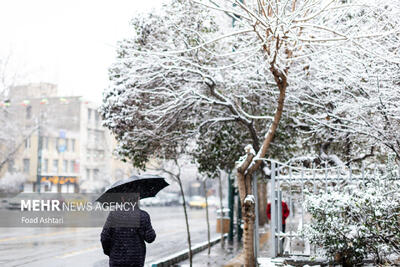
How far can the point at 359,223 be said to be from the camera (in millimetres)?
7457

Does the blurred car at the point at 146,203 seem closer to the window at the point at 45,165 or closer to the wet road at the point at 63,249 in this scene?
the window at the point at 45,165

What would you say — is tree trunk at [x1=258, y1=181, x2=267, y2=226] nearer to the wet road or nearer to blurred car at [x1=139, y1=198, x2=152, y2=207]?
the wet road

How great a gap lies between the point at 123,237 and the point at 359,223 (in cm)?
373

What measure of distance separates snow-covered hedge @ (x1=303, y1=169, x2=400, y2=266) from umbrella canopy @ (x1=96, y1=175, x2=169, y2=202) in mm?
2478

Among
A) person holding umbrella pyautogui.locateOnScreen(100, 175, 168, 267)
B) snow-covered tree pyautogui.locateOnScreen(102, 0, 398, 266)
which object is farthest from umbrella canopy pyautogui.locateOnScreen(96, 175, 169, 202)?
snow-covered tree pyautogui.locateOnScreen(102, 0, 398, 266)

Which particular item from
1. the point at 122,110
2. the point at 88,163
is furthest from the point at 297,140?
the point at 88,163

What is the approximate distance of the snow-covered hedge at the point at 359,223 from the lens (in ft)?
23.8

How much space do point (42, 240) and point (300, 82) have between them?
11.7 m

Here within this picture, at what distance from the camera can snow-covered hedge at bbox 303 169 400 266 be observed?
7.25 metres

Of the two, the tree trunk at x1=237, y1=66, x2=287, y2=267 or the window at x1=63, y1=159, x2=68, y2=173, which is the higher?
the window at x1=63, y1=159, x2=68, y2=173

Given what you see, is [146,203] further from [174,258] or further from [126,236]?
[126,236]

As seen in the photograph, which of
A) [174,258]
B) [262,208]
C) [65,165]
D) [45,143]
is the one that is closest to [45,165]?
[45,143]

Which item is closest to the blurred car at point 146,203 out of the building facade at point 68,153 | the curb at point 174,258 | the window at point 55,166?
the building facade at point 68,153

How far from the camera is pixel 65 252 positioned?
14.8 meters
